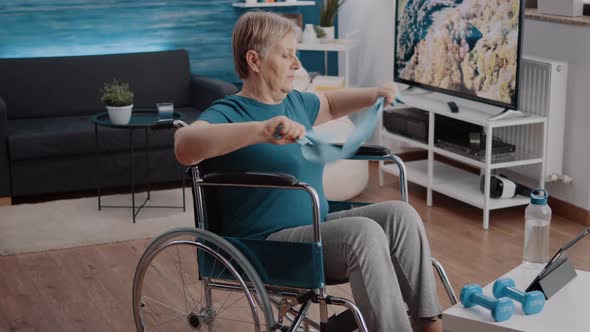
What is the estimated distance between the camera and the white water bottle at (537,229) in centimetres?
239

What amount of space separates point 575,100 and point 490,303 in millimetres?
2360

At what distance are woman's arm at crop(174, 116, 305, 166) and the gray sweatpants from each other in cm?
31

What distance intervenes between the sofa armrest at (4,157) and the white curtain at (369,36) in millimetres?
2241

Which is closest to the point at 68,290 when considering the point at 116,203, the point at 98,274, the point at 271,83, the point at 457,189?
the point at 98,274

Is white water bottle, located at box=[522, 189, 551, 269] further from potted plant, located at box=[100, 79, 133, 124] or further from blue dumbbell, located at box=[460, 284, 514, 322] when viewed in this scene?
potted plant, located at box=[100, 79, 133, 124]

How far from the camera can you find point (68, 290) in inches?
136

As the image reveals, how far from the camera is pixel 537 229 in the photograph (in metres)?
2.51

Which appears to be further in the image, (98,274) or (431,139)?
(431,139)

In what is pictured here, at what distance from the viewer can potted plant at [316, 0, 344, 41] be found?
5.42m

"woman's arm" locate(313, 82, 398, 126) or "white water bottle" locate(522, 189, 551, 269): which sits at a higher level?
"woman's arm" locate(313, 82, 398, 126)

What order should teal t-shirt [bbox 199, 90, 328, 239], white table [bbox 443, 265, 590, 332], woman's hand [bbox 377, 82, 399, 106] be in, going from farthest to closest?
woman's hand [bbox 377, 82, 399, 106]
teal t-shirt [bbox 199, 90, 328, 239]
white table [bbox 443, 265, 590, 332]

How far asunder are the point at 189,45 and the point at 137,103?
64 cm

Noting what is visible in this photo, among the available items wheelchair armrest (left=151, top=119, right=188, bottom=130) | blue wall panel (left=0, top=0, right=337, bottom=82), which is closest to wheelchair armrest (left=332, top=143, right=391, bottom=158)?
wheelchair armrest (left=151, top=119, right=188, bottom=130)

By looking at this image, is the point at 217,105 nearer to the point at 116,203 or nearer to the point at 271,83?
the point at 271,83
